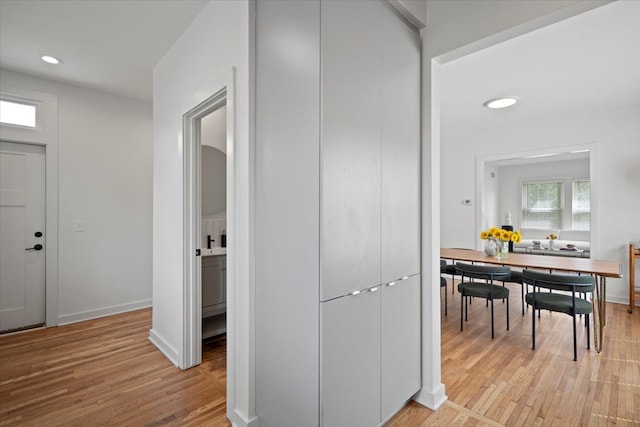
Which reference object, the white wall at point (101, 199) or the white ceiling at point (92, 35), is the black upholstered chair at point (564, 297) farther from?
the white wall at point (101, 199)

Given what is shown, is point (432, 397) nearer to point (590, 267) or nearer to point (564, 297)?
point (564, 297)

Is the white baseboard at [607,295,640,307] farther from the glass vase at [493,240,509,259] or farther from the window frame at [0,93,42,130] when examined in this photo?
the window frame at [0,93,42,130]

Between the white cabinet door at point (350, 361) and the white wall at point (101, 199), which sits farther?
the white wall at point (101, 199)

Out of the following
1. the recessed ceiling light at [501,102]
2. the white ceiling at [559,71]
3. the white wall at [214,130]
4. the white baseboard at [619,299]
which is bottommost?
the white baseboard at [619,299]

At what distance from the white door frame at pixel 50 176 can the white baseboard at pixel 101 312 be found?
0.29 ft

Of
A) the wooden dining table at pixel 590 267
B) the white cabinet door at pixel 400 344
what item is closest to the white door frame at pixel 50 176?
the white cabinet door at pixel 400 344

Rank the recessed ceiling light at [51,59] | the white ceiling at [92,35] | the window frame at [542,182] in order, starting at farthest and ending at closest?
the window frame at [542,182]
the recessed ceiling light at [51,59]
the white ceiling at [92,35]

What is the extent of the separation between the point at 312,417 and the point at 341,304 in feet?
1.77

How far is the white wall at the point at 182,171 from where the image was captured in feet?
5.90

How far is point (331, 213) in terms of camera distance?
1.46 meters

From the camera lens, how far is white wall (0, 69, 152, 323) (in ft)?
11.8

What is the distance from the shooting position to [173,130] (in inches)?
107

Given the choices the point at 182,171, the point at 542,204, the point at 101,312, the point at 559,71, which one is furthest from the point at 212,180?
the point at 542,204

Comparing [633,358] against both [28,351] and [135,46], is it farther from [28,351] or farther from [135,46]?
[28,351]
